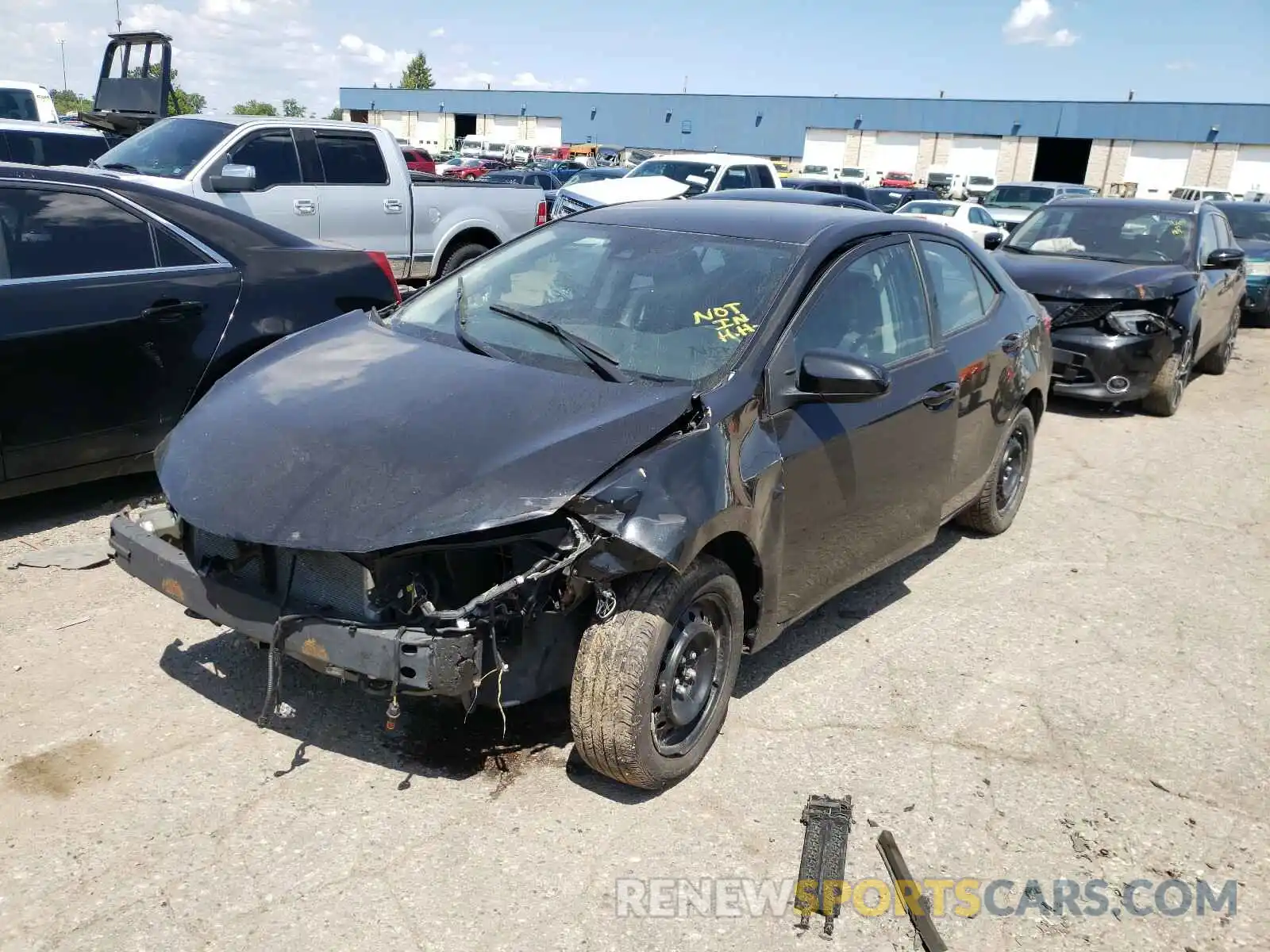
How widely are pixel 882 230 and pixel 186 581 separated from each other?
298cm

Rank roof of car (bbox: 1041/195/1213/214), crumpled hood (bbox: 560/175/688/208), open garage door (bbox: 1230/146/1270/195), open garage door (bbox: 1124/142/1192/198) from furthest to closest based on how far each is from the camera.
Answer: open garage door (bbox: 1124/142/1192/198) → open garage door (bbox: 1230/146/1270/195) → crumpled hood (bbox: 560/175/688/208) → roof of car (bbox: 1041/195/1213/214)

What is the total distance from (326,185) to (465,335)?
6.21m

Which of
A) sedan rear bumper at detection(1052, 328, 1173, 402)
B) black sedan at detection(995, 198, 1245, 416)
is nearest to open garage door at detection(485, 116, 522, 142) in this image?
black sedan at detection(995, 198, 1245, 416)

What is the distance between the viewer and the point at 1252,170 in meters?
53.2

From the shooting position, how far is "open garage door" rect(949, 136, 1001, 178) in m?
58.7

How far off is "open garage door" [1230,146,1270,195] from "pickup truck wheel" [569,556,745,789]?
59.6m

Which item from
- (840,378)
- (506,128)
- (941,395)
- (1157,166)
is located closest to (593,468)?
(840,378)

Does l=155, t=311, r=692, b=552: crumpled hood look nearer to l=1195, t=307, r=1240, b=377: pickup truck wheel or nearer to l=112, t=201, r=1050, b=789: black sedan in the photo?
l=112, t=201, r=1050, b=789: black sedan

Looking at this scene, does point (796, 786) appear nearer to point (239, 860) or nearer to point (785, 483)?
point (785, 483)

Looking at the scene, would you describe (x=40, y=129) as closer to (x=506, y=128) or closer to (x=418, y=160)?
(x=418, y=160)

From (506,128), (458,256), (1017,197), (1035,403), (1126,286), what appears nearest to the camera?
(1035,403)

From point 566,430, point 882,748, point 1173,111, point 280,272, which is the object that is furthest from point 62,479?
point 1173,111

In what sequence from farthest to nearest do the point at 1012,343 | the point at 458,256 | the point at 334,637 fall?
1. the point at 458,256
2. the point at 1012,343
3. the point at 334,637

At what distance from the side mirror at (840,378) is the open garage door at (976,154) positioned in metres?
59.9
